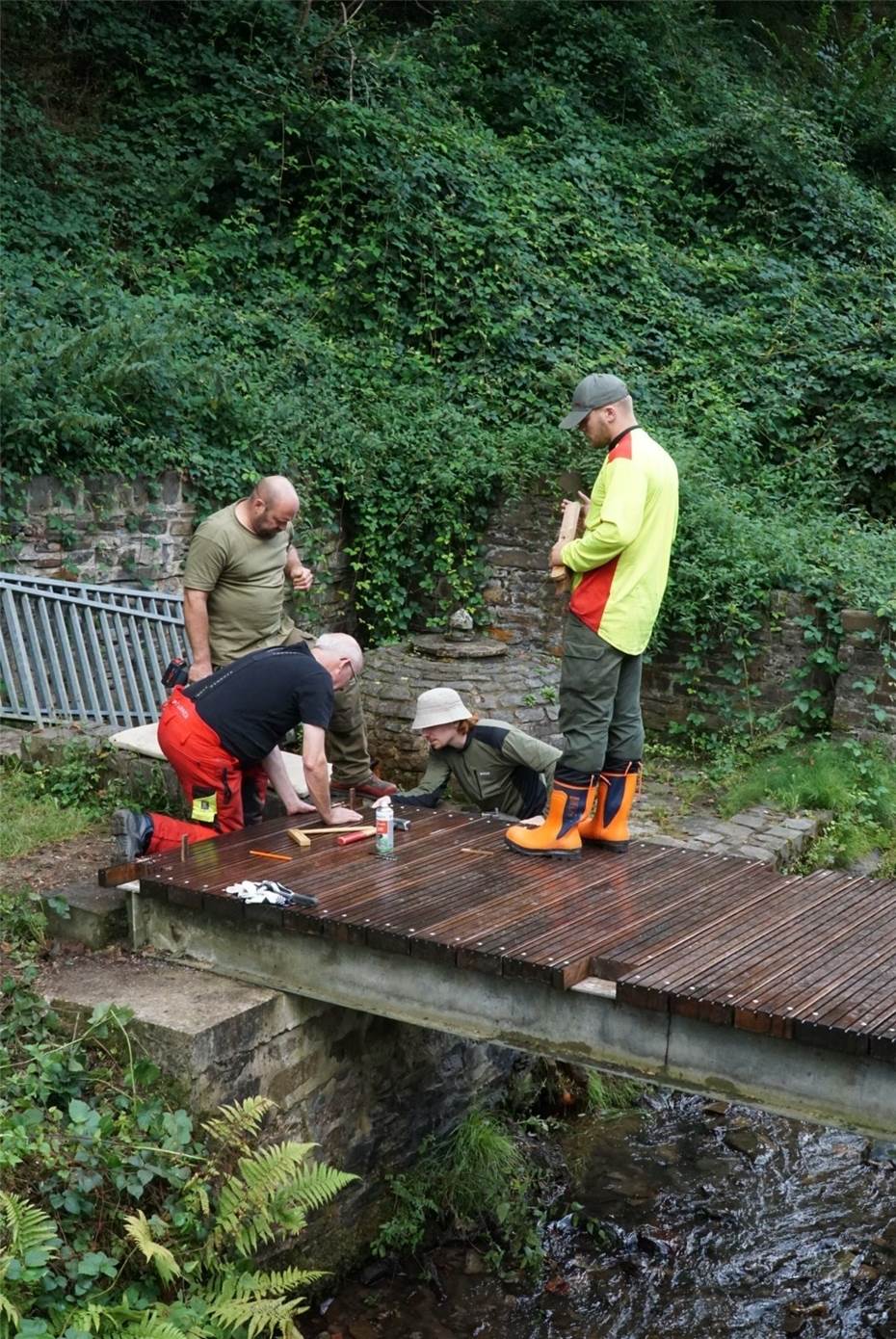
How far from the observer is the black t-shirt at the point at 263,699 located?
5766mm

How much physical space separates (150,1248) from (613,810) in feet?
8.58

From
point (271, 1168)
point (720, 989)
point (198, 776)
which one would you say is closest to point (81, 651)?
point (198, 776)

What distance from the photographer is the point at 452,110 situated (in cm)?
1563

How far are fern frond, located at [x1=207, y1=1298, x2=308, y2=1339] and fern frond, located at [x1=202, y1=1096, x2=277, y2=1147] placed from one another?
52 centimetres

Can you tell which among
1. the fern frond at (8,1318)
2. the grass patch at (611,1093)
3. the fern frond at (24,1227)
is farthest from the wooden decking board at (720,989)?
the grass patch at (611,1093)

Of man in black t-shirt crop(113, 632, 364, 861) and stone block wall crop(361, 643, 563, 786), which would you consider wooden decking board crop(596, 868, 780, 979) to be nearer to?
man in black t-shirt crop(113, 632, 364, 861)

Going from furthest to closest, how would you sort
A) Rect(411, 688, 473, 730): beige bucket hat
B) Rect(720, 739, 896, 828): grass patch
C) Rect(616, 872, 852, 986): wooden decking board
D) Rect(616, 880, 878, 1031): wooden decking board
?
Rect(720, 739, 896, 828): grass patch → Rect(411, 688, 473, 730): beige bucket hat → Rect(616, 872, 852, 986): wooden decking board → Rect(616, 880, 878, 1031): wooden decking board

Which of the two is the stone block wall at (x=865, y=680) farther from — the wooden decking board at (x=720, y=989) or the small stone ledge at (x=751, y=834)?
the wooden decking board at (x=720, y=989)

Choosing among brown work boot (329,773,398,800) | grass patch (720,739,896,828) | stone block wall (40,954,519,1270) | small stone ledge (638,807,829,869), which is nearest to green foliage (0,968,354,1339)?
Result: stone block wall (40,954,519,1270)

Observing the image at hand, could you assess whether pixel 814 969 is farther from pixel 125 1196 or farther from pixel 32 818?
pixel 32 818

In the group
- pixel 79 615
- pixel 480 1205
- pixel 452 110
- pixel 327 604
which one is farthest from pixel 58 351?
pixel 452 110

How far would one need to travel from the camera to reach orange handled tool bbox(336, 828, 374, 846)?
237 inches

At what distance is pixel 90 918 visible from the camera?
5.62m

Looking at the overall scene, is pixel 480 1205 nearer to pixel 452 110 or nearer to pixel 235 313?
pixel 235 313
